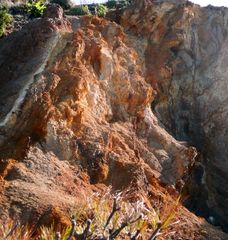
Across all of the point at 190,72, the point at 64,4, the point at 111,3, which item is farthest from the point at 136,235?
the point at 111,3

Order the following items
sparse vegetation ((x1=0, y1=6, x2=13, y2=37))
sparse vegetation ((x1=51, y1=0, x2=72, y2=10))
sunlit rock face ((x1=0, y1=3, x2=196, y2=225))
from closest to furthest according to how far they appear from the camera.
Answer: sunlit rock face ((x1=0, y1=3, x2=196, y2=225)), sparse vegetation ((x1=0, y1=6, x2=13, y2=37)), sparse vegetation ((x1=51, y1=0, x2=72, y2=10))

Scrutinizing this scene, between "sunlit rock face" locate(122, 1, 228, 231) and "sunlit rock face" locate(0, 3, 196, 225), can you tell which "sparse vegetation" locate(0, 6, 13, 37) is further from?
"sunlit rock face" locate(122, 1, 228, 231)

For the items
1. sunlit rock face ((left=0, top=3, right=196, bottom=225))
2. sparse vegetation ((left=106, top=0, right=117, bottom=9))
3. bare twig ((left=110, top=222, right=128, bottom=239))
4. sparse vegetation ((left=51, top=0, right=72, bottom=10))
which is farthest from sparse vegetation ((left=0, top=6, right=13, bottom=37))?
bare twig ((left=110, top=222, right=128, bottom=239))

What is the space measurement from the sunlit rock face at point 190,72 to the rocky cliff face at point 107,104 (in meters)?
0.05

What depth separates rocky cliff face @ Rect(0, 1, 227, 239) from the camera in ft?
59.2

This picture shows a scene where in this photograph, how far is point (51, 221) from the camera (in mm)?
15875

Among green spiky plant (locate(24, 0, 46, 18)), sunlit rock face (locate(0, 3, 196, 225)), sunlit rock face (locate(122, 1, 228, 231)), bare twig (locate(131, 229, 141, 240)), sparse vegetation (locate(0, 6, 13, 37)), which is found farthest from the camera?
green spiky plant (locate(24, 0, 46, 18))

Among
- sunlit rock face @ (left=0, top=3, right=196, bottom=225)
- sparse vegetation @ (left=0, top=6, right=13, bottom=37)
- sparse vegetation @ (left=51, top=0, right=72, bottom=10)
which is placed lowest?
sunlit rock face @ (left=0, top=3, right=196, bottom=225)

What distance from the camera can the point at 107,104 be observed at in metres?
23.0

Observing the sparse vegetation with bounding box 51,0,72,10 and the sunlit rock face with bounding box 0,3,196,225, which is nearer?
the sunlit rock face with bounding box 0,3,196,225

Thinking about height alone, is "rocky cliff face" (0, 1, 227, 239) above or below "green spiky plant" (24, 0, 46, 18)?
below

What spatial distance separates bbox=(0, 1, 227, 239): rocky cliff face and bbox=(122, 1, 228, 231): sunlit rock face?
5cm

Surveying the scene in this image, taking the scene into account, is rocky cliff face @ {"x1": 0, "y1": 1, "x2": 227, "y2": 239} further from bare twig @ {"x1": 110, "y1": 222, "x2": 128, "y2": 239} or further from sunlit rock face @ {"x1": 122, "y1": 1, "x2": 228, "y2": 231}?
bare twig @ {"x1": 110, "y1": 222, "x2": 128, "y2": 239}

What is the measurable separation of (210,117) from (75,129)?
35.9ft
